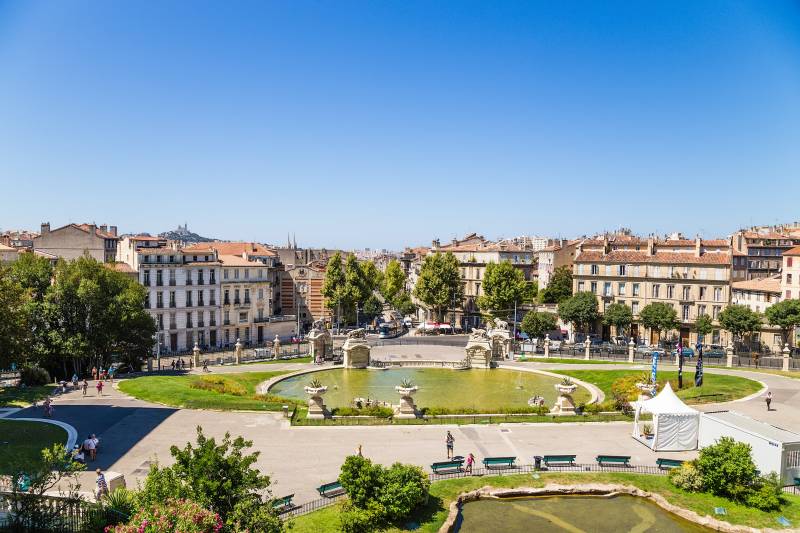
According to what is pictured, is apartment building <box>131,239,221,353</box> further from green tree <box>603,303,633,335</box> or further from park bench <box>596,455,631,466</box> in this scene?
park bench <box>596,455,631,466</box>

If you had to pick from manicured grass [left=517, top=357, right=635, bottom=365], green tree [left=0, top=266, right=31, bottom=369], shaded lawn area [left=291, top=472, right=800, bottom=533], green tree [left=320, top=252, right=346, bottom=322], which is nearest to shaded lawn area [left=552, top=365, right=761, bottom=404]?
manicured grass [left=517, top=357, right=635, bottom=365]

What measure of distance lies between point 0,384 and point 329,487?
32.9 metres

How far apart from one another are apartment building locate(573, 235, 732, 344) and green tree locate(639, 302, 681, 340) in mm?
2633

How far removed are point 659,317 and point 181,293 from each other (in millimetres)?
51408

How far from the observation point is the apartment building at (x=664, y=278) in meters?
68.6

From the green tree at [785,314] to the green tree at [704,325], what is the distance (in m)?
5.95

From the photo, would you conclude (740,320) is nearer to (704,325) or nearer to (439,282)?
(704,325)

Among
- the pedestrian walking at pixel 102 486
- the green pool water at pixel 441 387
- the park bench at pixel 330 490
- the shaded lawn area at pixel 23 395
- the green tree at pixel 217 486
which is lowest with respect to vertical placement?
the green pool water at pixel 441 387

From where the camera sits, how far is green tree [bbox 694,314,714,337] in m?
64.5

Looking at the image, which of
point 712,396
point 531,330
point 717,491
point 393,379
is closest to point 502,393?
Result: point 393,379

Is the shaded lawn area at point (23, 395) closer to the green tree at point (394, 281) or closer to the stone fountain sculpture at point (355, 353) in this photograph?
the stone fountain sculpture at point (355, 353)

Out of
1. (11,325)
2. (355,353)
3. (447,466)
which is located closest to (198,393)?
(11,325)

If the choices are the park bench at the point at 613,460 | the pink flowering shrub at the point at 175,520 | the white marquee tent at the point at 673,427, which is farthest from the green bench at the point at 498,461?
the pink flowering shrub at the point at 175,520

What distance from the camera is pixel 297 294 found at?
293 ft
